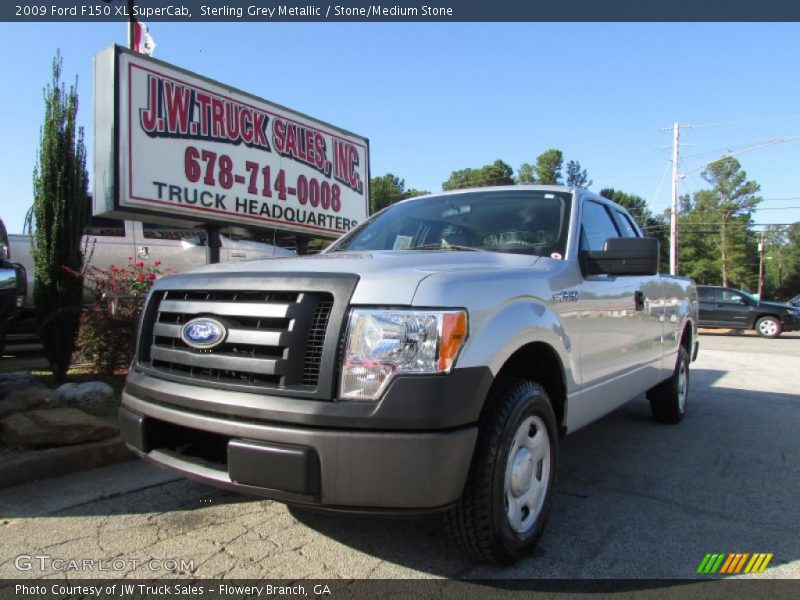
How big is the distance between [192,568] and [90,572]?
435 mm

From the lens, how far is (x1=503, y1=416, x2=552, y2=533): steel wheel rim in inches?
96.7

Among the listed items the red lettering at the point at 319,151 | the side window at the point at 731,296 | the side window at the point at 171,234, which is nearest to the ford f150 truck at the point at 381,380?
the red lettering at the point at 319,151

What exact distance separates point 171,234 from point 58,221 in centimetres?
367

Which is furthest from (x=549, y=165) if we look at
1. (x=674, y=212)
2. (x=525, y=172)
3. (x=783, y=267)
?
(x=783, y=267)

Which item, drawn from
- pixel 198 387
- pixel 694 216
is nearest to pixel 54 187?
pixel 198 387

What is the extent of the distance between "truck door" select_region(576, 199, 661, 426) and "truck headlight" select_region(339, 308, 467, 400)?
4.44ft

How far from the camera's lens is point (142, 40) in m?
8.65

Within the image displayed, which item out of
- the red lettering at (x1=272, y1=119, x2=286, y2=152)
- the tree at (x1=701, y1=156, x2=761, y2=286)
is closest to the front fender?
the red lettering at (x1=272, y1=119, x2=286, y2=152)

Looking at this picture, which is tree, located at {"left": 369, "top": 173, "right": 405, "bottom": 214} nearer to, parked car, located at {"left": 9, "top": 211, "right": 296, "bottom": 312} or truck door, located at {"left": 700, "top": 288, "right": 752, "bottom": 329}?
truck door, located at {"left": 700, "top": 288, "right": 752, "bottom": 329}

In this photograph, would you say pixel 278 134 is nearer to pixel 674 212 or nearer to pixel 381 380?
pixel 381 380

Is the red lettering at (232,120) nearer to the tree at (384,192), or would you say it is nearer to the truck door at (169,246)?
the truck door at (169,246)

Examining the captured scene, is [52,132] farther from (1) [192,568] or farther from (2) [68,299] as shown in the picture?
(1) [192,568]

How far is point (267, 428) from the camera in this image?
212 cm

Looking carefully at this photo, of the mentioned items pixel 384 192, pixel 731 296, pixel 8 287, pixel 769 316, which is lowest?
pixel 769 316
